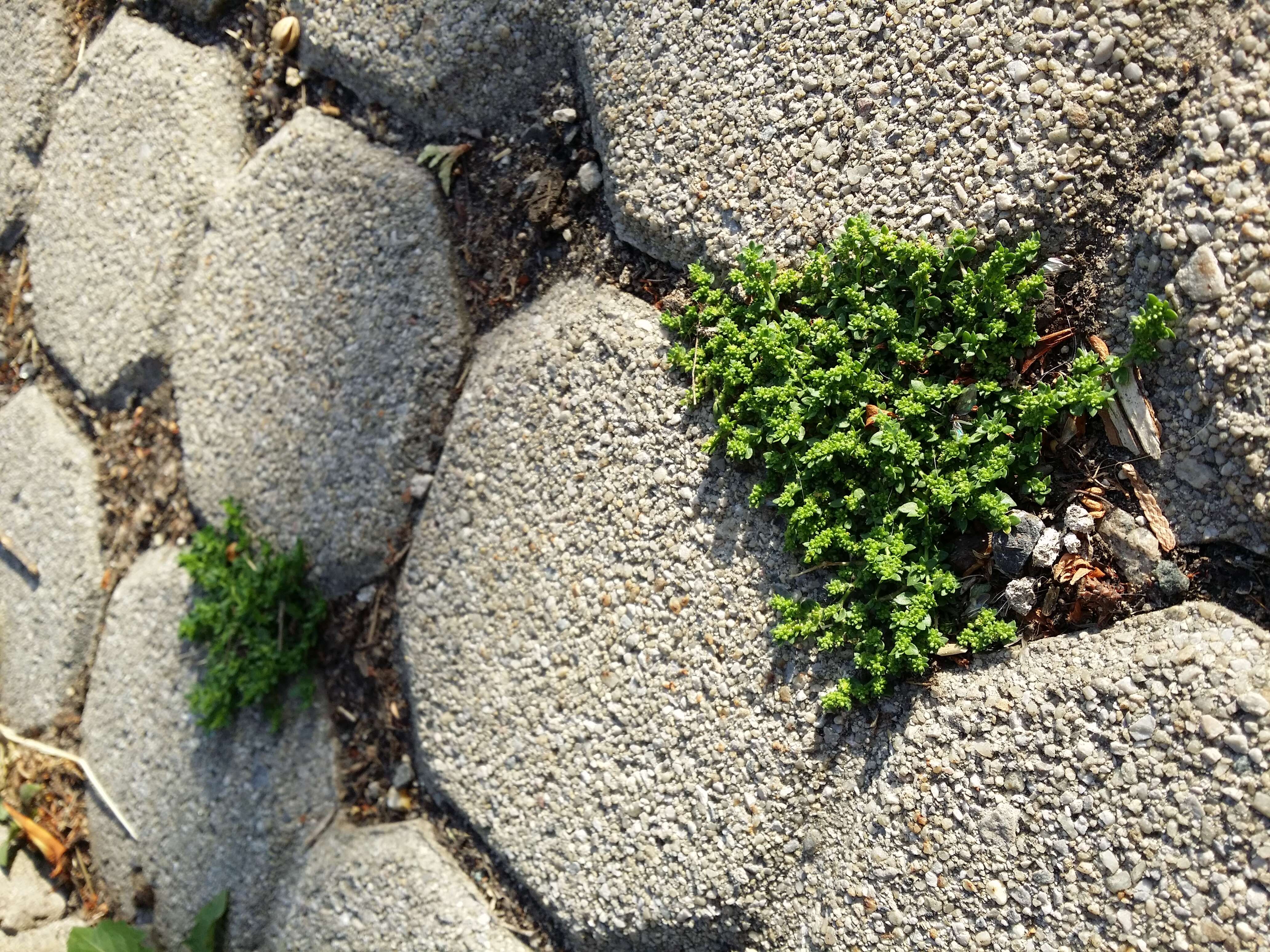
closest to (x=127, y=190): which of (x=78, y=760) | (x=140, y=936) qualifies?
(x=78, y=760)

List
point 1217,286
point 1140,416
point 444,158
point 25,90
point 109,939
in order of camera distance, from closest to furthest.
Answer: point 1217,286 < point 1140,416 < point 444,158 < point 109,939 < point 25,90

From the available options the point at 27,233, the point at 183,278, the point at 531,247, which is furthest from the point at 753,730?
the point at 27,233

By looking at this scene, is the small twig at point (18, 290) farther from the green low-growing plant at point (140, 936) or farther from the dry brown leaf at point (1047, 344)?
the dry brown leaf at point (1047, 344)

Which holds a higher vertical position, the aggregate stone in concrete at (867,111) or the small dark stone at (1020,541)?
the aggregate stone in concrete at (867,111)

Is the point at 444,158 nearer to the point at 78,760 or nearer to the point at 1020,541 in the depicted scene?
the point at 1020,541

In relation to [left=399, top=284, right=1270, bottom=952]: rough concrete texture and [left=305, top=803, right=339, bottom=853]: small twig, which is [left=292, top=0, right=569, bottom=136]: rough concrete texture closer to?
[left=399, top=284, right=1270, bottom=952]: rough concrete texture

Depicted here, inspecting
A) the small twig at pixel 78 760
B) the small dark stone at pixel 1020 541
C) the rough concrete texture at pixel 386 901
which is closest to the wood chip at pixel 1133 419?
the small dark stone at pixel 1020 541
